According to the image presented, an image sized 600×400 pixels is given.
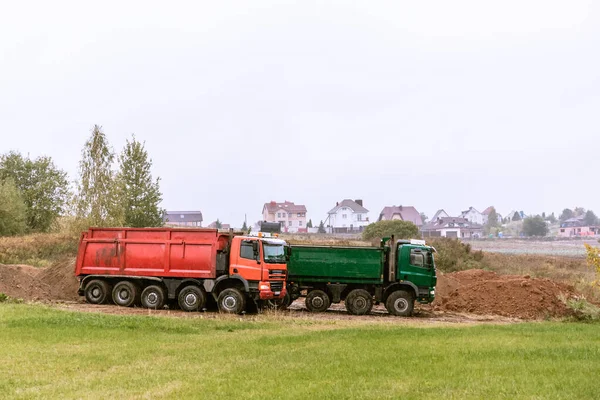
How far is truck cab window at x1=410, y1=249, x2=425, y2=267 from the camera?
88.7 feet

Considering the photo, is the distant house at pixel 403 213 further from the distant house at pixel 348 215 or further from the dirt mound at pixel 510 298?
the dirt mound at pixel 510 298

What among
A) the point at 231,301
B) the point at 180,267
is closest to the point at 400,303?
the point at 231,301

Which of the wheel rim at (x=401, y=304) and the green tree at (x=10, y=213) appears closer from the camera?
the wheel rim at (x=401, y=304)

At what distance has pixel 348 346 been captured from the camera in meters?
15.2

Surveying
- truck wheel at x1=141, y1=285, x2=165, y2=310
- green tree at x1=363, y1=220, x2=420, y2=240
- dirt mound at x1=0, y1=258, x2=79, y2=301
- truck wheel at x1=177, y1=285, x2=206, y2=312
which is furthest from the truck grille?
green tree at x1=363, y1=220, x2=420, y2=240

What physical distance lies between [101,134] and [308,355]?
40463mm

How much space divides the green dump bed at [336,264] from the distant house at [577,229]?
6152 inches

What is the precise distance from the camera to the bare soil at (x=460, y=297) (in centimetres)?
2784

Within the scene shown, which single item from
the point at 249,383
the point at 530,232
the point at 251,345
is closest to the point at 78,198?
the point at 251,345

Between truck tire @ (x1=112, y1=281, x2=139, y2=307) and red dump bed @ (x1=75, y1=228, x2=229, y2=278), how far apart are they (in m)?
0.51

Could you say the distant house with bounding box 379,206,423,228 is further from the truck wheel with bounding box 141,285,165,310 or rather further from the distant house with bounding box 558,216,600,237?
the truck wheel with bounding box 141,285,165,310

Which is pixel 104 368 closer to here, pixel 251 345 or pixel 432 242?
pixel 251 345

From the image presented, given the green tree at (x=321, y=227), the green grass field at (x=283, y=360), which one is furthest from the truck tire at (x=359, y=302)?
the green tree at (x=321, y=227)

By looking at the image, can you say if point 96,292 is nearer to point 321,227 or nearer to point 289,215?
point 321,227
